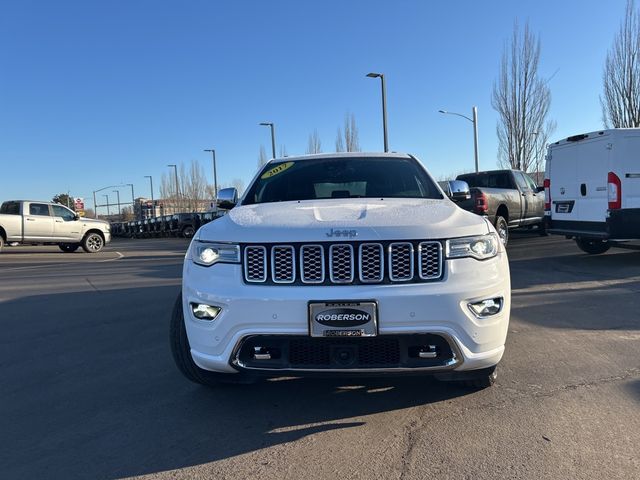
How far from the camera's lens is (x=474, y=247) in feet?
9.81

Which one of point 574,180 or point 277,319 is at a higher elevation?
point 574,180

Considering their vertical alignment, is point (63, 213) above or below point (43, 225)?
above

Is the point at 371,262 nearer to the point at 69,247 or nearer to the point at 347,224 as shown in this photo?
the point at 347,224

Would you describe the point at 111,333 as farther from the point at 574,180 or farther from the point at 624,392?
the point at 574,180

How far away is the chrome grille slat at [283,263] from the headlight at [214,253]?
0.74 ft

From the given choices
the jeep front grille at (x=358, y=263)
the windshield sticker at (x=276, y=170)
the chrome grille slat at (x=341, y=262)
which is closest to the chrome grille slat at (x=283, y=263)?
the jeep front grille at (x=358, y=263)

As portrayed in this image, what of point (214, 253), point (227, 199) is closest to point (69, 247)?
point (227, 199)

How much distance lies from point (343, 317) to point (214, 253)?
89 centimetres

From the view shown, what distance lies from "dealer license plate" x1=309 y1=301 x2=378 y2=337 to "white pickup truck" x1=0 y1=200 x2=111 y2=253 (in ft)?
58.7

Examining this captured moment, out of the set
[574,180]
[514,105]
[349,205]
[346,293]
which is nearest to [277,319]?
[346,293]

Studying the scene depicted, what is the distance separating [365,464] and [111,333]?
3.82m

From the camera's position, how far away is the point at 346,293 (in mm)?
2799

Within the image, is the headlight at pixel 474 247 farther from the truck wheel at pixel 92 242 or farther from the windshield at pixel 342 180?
the truck wheel at pixel 92 242

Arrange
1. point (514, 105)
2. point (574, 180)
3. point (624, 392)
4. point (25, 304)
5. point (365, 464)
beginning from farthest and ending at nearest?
point (514, 105), point (574, 180), point (25, 304), point (624, 392), point (365, 464)
